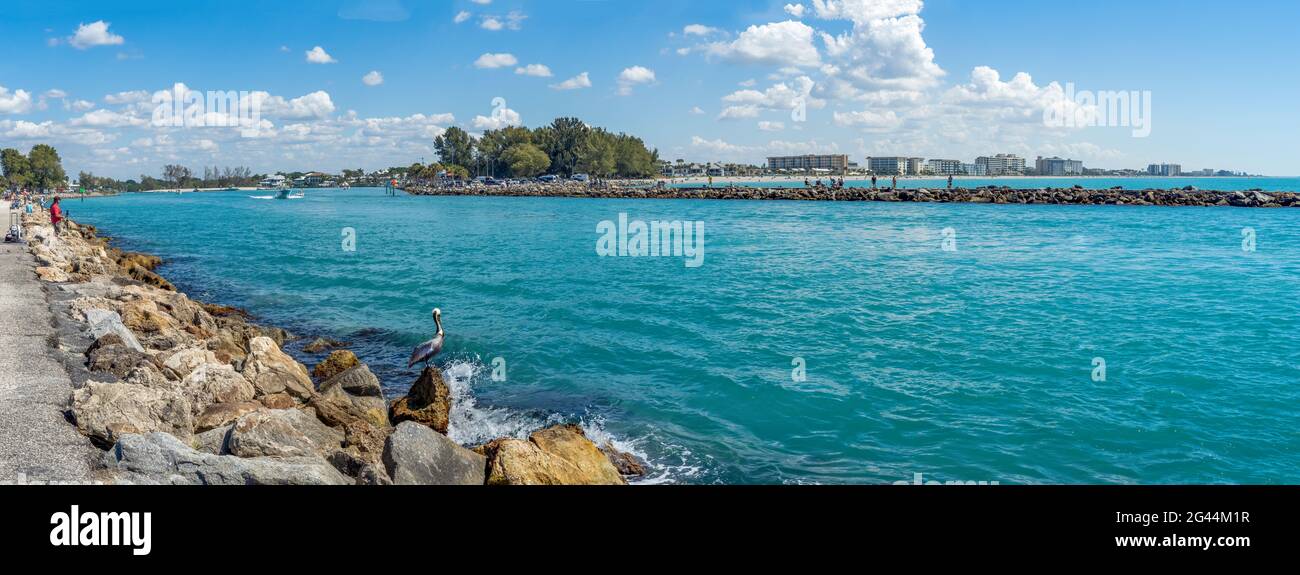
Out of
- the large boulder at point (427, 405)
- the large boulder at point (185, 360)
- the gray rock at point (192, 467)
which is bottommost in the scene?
the large boulder at point (427, 405)

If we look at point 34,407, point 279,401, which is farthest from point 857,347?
point 34,407

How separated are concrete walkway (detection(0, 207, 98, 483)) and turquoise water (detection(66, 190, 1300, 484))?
5.67 m

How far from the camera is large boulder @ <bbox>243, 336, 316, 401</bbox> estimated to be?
12820mm

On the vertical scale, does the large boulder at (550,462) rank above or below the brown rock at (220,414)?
below

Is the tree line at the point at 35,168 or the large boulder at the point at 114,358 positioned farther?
the tree line at the point at 35,168

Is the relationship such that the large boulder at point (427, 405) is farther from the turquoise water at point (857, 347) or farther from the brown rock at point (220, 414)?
the brown rock at point (220, 414)

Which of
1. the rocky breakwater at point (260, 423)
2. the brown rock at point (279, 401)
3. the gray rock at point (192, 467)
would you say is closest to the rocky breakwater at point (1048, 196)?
the rocky breakwater at point (260, 423)

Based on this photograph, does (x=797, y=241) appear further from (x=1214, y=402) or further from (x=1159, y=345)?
(x=1214, y=402)

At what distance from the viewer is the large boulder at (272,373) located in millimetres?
12820

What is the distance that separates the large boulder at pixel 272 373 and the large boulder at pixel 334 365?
1.03 meters

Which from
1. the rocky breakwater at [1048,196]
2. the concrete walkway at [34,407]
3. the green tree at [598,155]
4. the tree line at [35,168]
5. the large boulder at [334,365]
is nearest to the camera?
the concrete walkway at [34,407]

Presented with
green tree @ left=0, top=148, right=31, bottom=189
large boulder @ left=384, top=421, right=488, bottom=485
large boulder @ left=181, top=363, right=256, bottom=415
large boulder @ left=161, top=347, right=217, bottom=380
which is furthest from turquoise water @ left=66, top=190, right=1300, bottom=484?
green tree @ left=0, top=148, right=31, bottom=189
